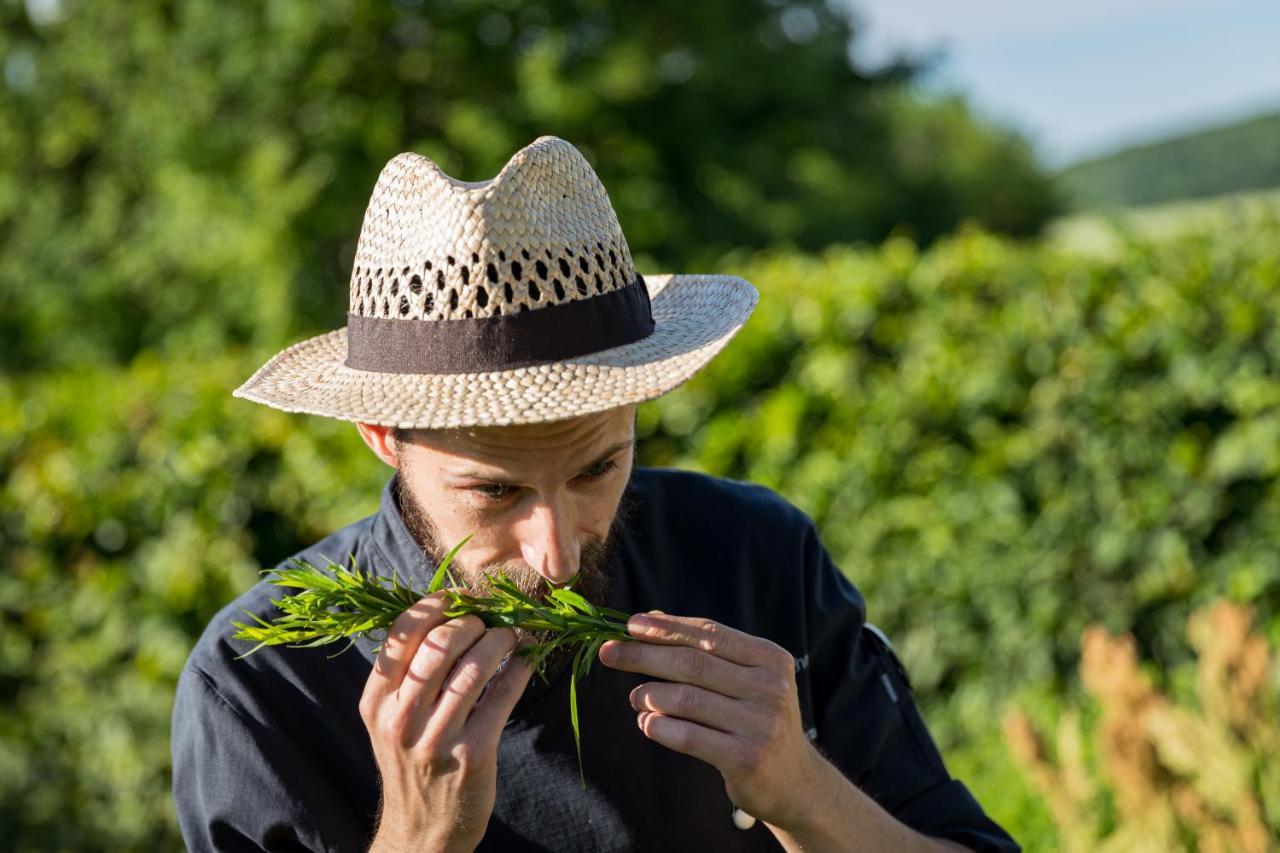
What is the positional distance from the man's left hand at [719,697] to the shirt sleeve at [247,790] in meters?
0.60

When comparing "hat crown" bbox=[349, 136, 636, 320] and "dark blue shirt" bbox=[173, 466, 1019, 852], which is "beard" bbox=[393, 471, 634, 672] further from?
"hat crown" bbox=[349, 136, 636, 320]

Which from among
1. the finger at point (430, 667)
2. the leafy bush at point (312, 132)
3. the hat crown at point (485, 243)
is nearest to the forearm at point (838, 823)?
the finger at point (430, 667)

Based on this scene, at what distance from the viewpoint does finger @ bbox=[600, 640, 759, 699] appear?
187 cm

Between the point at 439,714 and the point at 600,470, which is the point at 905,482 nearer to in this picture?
the point at 600,470

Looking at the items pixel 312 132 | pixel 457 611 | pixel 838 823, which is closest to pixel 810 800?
pixel 838 823

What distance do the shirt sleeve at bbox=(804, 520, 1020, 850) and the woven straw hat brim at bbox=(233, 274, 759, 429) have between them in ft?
2.01

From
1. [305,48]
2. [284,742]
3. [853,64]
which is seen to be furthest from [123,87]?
[284,742]

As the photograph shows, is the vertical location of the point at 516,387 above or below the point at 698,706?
above

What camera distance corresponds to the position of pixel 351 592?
6.33ft

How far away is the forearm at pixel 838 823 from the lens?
2.04m

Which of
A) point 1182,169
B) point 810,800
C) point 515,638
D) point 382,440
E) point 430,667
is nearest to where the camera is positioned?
point 430,667

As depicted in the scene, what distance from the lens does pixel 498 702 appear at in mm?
1871

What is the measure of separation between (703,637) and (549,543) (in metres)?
0.29

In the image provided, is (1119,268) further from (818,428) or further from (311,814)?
(311,814)
